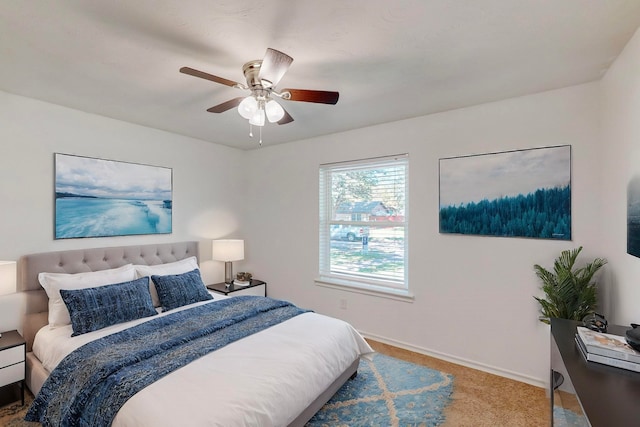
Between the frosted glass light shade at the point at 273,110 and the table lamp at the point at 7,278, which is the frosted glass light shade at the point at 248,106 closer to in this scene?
the frosted glass light shade at the point at 273,110

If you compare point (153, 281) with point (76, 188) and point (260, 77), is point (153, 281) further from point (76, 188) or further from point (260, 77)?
point (260, 77)

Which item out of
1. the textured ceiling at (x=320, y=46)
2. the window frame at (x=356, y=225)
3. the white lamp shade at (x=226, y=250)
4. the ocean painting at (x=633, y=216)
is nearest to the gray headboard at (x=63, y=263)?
the white lamp shade at (x=226, y=250)

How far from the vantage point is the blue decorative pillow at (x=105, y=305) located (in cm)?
235

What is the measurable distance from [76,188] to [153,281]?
3.81 ft

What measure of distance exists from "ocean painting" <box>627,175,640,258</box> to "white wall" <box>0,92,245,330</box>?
4089 mm

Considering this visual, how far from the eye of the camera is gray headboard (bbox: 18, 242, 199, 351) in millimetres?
2586

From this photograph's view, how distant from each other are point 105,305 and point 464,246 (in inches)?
125

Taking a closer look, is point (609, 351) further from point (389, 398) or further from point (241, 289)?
point (241, 289)

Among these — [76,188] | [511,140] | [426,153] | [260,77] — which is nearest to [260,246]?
[76,188]

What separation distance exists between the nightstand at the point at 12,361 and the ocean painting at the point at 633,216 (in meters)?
4.01

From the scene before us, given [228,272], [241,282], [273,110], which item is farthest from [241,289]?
[273,110]

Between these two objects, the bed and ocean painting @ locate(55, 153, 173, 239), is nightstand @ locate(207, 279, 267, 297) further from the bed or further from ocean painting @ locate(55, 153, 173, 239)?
ocean painting @ locate(55, 153, 173, 239)

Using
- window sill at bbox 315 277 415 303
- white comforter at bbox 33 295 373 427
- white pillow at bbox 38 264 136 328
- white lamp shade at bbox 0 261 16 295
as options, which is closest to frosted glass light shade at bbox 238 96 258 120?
white comforter at bbox 33 295 373 427

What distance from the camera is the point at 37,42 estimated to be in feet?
5.89
